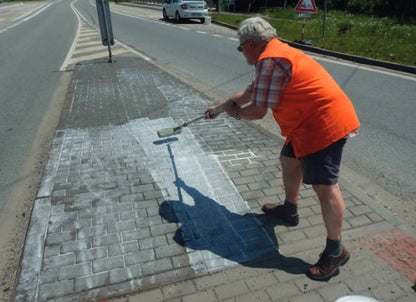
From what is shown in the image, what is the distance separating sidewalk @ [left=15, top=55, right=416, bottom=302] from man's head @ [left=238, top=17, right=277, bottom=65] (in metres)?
1.56

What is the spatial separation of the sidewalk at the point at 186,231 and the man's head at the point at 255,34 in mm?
1561

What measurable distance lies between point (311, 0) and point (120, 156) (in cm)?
1064

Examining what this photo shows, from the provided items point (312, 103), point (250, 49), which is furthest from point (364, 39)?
point (312, 103)

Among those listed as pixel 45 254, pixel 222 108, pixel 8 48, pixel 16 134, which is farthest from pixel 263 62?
pixel 8 48

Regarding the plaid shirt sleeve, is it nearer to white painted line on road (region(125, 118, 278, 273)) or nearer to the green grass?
white painted line on road (region(125, 118, 278, 273))

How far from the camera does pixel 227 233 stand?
9.54 ft

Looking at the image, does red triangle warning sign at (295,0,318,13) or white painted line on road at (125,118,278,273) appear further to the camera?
red triangle warning sign at (295,0,318,13)

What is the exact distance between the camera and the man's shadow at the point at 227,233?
2.62 m

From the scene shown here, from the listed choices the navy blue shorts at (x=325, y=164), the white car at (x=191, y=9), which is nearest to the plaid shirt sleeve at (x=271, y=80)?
the navy blue shorts at (x=325, y=164)

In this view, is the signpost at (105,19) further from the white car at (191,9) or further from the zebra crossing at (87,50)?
the white car at (191,9)

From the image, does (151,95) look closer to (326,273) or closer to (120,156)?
(120,156)

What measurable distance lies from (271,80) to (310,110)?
33cm

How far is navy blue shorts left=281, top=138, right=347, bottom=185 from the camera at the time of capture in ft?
7.38

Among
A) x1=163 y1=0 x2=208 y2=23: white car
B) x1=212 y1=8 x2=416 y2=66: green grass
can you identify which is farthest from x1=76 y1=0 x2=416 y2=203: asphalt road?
x1=163 y1=0 x2=208 y2=23: white car
